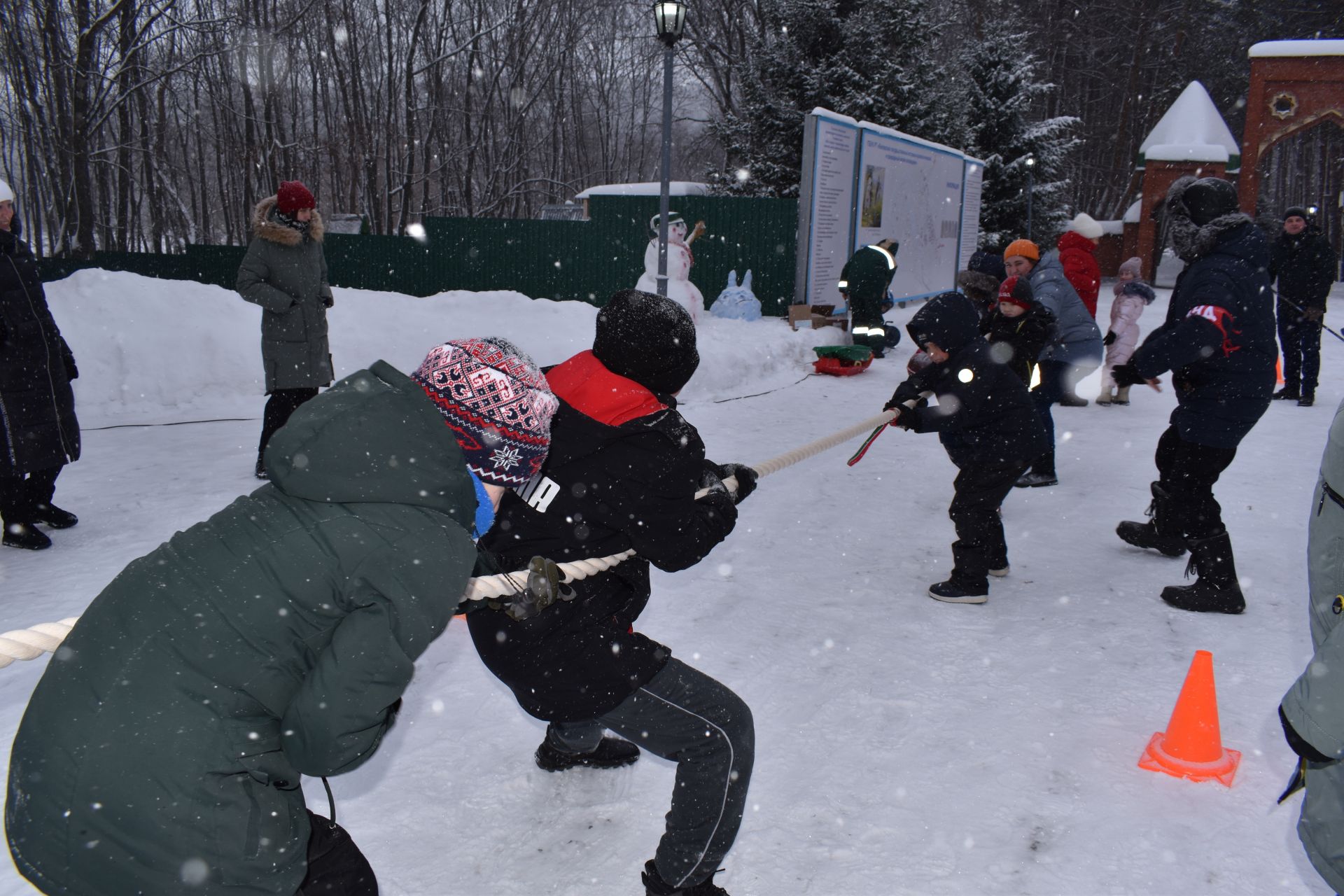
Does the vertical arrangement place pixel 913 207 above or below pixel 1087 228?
above

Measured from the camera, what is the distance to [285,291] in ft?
19.8

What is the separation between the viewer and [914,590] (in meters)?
4.68

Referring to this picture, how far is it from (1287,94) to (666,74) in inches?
857

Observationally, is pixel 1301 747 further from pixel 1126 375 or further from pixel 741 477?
pixel 1126 375

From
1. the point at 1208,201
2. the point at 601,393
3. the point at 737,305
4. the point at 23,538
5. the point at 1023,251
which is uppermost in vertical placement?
the point at 1208,201

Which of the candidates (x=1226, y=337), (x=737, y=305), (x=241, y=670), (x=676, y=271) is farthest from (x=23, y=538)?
(x=737, y=305)

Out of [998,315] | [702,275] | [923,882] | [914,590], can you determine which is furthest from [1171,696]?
[702,275]

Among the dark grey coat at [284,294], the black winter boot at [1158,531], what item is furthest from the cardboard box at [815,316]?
the dark grey coat at [284,294]

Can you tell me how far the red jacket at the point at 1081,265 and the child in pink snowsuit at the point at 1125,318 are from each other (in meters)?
0.34

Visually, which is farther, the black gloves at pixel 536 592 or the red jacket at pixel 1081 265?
the red jacket at pixel 1081 265

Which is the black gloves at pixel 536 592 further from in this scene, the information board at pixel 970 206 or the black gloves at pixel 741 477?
the information board at pixel 970 206

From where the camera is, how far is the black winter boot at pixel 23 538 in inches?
185

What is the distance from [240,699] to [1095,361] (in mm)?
7356

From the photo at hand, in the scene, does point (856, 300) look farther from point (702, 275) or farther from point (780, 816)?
point (780, 816)
